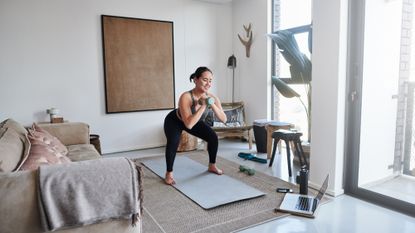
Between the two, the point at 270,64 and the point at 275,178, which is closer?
the point at 275,178

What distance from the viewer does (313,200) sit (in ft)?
8.80

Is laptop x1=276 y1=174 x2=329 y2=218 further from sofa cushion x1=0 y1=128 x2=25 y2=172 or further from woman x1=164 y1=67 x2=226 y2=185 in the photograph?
sofa cushion x1=0 y1=128 x2=25 y2=172

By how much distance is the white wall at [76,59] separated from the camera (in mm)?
4016

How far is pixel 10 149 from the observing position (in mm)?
1744

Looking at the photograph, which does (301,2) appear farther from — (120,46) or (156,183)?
(156,183)

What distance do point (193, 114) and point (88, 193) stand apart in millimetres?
1806

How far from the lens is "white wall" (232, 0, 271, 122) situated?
504cm

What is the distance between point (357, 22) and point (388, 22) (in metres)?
0.32

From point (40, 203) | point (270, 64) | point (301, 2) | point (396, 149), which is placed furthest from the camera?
point (270, 64)

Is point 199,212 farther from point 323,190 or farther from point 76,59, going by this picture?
point 76,59

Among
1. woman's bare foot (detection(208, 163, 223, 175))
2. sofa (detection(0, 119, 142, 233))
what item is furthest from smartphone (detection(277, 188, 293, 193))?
sofa (detection(0, 119, 142, 233))

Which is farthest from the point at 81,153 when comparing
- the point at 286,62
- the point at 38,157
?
the point at 286,62

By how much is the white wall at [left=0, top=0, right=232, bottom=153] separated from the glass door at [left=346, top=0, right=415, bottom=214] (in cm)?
301

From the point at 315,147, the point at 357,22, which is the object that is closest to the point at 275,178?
the point at 315,147
